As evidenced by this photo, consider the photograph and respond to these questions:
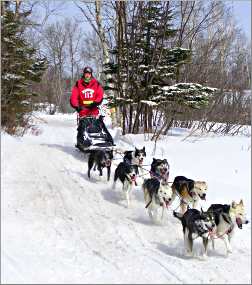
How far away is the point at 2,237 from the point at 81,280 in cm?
149

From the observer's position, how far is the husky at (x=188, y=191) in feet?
22.0

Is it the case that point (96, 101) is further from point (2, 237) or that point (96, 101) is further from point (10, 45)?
point (2, 237)

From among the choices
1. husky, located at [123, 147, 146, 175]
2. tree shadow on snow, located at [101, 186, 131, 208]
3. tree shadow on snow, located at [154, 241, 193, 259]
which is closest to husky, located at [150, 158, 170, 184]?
tree shadow on snow, located at [101, 186, 131, 208]

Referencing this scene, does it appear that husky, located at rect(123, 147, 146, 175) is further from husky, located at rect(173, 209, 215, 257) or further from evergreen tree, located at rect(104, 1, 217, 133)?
evergreen tree, located at rect(104, 1, 217, 133)

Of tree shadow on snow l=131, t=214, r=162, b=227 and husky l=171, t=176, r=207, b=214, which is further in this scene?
husky l=171, t=176, r=207, b=214

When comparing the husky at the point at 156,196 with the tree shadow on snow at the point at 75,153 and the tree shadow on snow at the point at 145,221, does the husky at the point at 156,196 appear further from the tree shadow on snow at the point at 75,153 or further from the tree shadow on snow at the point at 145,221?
the tree shadow on snow at the point at 75,153

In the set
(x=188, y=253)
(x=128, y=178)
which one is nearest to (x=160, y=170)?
(x=128, y=178)

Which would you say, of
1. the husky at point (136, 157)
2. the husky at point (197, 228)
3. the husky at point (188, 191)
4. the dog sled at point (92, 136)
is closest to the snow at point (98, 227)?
the husky at point (197, 228)

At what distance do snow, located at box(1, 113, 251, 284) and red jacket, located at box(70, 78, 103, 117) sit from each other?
105cm

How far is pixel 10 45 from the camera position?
1306 cm

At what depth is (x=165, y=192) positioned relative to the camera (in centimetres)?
650

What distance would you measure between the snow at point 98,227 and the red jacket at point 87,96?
1.05 m

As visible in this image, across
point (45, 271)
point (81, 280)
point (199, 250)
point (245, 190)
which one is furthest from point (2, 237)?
point (245, 190)

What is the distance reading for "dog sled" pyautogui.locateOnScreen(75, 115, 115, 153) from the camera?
956cm
